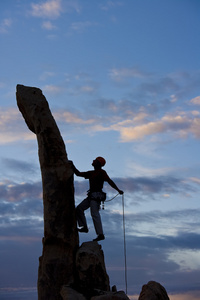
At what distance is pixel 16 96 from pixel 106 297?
7992mm

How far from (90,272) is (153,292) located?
2.23 meters

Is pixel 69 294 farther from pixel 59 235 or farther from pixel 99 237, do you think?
pixel 99 237

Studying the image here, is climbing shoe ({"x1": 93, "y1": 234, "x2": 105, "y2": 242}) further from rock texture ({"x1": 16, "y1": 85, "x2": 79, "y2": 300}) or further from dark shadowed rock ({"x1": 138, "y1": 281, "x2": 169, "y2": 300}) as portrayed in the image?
dark shadowed rock ({"x1": 138, "y1": 281, "x2": 169, "y2": 300})

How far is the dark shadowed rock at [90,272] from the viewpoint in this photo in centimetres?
1365

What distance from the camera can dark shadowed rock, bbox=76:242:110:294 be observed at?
13.6m

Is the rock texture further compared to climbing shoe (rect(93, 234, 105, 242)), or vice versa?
climbing shoe (rect(93, 234, 105, 242))

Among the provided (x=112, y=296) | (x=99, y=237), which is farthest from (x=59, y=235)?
(x=112, y=296)

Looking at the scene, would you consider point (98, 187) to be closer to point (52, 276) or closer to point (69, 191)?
point (69, 191)

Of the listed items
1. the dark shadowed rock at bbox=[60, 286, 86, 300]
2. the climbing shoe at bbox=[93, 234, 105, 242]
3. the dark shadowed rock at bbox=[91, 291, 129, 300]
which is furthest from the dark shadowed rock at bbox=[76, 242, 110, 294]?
the climbing shoe at bbox=[93, 234, 105, 242]

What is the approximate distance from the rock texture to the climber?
472 mm

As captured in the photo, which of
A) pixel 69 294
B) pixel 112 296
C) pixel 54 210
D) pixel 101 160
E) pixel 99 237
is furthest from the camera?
pixel 101 160

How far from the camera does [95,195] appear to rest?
1520 cm

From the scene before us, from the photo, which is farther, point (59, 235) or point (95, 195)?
point (95, 195)

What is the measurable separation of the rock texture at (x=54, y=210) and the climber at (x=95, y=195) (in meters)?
0.47
